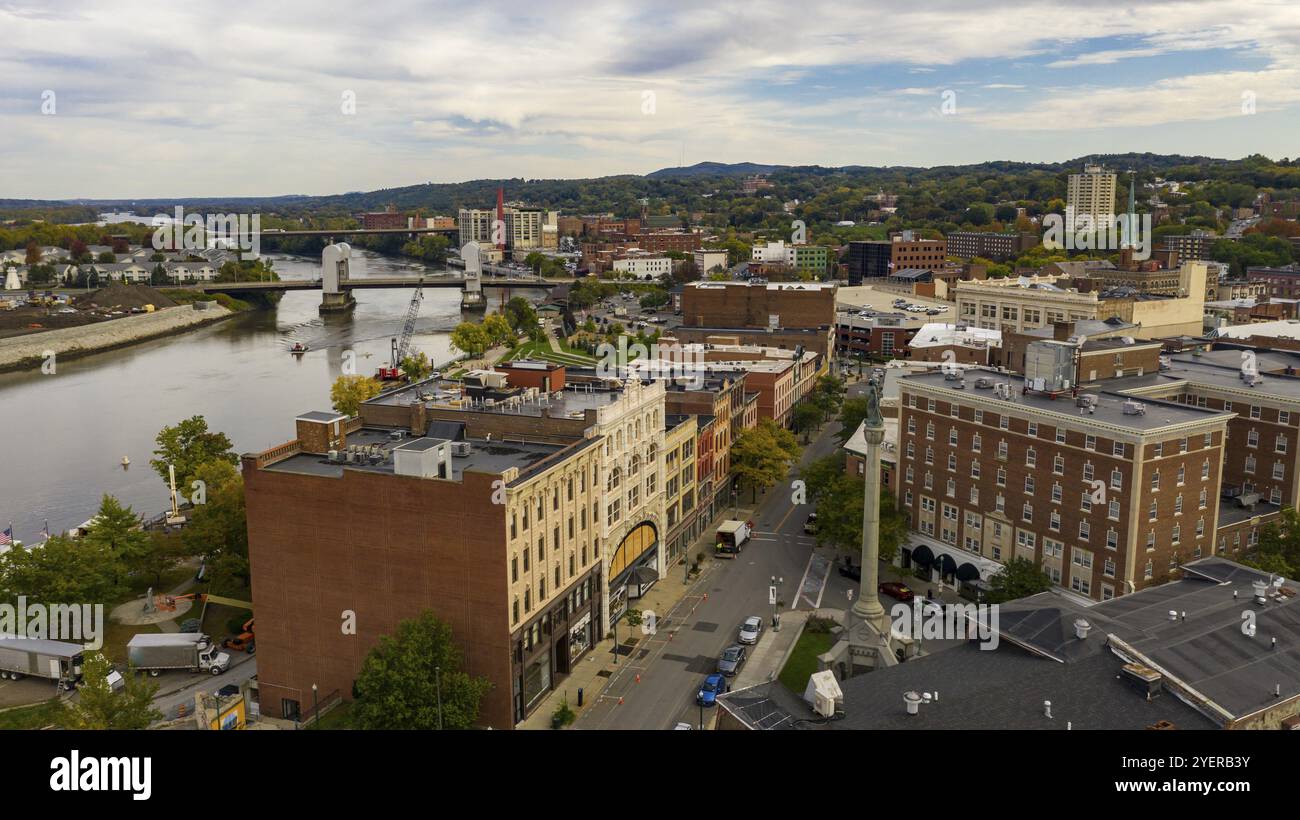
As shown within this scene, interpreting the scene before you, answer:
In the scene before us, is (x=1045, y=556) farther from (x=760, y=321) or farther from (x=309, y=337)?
(x=309, y=337)

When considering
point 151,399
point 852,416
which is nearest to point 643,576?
point 852,416

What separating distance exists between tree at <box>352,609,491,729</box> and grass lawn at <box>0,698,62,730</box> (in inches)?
427

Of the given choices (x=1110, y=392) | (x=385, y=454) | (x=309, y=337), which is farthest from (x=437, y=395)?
(x=309, y=337)

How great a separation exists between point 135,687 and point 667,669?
16700 millimetres

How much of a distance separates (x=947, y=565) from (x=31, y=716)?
34.1 m

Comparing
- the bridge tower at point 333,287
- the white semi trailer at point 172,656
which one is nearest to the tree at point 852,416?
the white semi trailer at point 172,656

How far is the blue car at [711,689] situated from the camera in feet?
108

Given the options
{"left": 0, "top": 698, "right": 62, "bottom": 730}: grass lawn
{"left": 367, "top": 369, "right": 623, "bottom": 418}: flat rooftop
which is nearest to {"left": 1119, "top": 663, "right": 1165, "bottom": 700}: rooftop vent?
{"left": 367, "top": 369, "right": 623, "bottom": 418}: flat rooftop

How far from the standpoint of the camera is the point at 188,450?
54.7 m

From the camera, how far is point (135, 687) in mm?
27969

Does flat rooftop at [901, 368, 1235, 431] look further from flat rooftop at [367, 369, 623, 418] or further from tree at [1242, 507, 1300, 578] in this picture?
flat rooftop at [367, 369, 623, 418]

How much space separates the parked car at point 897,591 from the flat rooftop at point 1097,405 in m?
8.39

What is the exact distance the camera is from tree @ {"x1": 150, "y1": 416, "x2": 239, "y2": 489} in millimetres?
54219

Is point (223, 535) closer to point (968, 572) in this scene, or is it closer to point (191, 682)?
point (191, 682)
